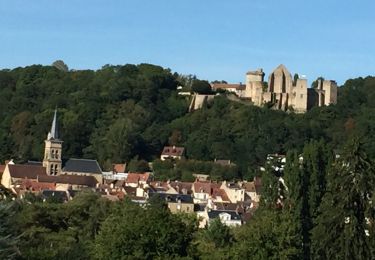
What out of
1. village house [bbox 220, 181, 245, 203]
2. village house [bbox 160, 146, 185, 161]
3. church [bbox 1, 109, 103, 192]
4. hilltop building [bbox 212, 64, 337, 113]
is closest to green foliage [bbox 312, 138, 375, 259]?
village house [bbox 220, 181, 245, 203]

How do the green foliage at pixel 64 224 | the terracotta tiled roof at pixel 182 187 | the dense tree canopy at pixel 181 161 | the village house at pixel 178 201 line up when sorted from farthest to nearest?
the terracotta tiled roof at pixel 182 187, the village house at pixel 178 201, the green foliage at pixel 64 224, the dense tree canopy at pixel 181 161

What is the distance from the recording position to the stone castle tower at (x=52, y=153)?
85.0m

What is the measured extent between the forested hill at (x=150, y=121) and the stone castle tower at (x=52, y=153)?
5.35 m

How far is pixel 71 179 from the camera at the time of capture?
79.3 m

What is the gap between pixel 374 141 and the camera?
8512 cm

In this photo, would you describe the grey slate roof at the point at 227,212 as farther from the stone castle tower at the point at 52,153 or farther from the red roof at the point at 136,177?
the stone castle tower at the point at 52,153

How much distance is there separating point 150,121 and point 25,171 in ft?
78.9

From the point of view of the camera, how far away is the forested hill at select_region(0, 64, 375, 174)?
9344 centimetres

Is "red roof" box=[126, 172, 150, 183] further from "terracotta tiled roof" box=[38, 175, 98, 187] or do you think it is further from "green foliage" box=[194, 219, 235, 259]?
"green foliage" box=[194, 219, 235, 259]

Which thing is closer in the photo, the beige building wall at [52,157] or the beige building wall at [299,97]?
the beige building wall at [52,157]

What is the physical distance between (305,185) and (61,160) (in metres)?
44.1

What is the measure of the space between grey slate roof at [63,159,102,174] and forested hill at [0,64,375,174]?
18.4ft

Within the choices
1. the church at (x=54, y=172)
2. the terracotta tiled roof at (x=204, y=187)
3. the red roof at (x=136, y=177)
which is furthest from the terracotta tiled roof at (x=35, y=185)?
the terracotta tiled roof at (x=204, y=187)

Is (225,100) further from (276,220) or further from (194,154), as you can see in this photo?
(276,220)
